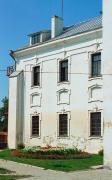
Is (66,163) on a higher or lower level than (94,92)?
lower

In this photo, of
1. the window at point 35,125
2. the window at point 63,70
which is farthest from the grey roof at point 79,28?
the window at point 35,125

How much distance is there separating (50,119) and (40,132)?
Answer: 59.8 inches

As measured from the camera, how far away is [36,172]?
18.0 metres

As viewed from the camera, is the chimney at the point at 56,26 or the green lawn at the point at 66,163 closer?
the green lawn at the point at 66,163

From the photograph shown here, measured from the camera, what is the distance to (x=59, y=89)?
98.2ft

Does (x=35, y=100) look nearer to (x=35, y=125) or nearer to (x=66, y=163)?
(x=35, y=125)

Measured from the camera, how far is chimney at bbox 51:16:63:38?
3316cm

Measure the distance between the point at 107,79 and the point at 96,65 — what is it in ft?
25.7

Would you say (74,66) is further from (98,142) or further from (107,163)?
(107,163)

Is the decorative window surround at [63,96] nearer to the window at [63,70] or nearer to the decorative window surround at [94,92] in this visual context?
the window at [63,70]

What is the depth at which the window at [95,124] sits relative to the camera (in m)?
26.8

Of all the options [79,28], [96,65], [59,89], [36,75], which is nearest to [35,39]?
[36,75]

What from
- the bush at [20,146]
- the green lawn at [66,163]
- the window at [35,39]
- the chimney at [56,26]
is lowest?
the bush at [20,146]

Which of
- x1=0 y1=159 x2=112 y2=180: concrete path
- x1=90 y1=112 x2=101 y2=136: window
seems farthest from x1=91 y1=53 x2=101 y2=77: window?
x1=0 y1=159 x2=112 y2=180: concrete path
